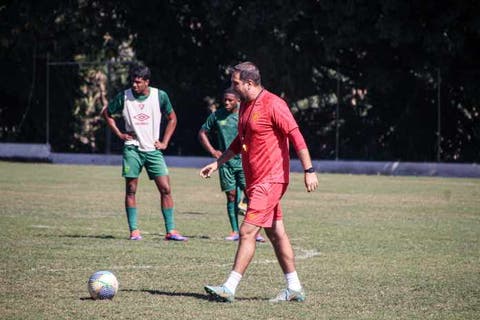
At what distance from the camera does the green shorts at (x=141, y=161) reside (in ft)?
41.6

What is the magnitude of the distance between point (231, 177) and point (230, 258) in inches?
103

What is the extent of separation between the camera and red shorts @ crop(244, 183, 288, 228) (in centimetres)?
787

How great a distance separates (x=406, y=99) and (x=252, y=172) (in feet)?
71.6

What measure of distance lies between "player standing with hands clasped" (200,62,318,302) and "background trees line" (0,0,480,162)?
19757 mm

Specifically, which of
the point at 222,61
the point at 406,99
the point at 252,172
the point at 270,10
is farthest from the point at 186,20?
the point at 252,172

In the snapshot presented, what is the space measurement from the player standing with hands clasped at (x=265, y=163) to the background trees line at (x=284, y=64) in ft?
64.8

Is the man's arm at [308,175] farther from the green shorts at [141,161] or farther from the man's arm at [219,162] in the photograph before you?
the green shorts at [141,161]

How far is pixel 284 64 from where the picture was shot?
30031mm

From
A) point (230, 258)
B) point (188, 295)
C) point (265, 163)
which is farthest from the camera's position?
point (230, 258)

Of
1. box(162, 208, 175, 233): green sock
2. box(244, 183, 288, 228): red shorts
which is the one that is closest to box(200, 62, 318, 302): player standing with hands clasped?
box(244, 183, 288, 228): red shorts

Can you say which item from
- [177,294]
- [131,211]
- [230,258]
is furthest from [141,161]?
[177,294]

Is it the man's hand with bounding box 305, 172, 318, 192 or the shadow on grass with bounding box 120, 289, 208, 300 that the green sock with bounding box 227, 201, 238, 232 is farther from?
the man's hand with bounding box 305, 172, 318, 192

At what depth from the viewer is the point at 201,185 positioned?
76.6ft

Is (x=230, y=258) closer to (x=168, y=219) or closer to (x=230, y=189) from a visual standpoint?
(x=168, y=219)
